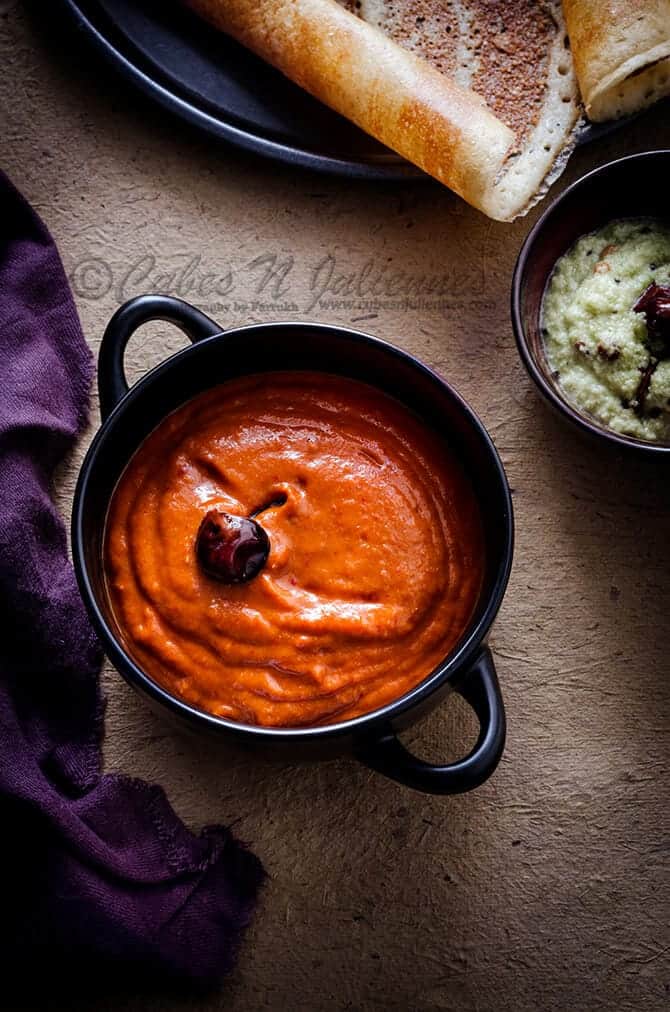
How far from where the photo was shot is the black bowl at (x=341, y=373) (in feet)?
4.93

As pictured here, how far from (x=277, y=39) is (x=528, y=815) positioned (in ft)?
5.10

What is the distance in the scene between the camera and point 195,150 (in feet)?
6.97

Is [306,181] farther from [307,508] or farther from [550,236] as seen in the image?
[307,508]

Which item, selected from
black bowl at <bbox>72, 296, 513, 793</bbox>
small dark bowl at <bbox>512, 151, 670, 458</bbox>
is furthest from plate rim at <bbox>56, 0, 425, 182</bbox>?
black bowl at <bbox>72, 296, 513, 793</bbox>

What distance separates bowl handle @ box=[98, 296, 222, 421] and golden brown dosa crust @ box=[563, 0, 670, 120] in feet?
2.94

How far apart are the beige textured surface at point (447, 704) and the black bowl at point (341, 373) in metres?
0.34

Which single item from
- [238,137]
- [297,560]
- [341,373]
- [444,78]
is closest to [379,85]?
[444,78]

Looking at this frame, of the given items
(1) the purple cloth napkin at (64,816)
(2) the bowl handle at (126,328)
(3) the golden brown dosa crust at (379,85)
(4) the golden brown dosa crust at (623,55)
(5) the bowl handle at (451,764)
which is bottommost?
(1) the purple cloth napkin at (64,816)

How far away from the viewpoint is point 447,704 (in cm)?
194

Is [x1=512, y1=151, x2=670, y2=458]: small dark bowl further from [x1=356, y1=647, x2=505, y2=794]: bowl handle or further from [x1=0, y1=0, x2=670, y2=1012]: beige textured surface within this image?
[x1=356, y1=647, x2=505, y2=794]: bowl handle

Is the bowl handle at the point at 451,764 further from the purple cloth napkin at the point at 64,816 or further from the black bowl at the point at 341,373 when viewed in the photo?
the purple cloth napkin at the point at 64,816

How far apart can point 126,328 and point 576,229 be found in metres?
0.89

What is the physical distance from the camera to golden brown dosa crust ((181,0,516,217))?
1963 mm

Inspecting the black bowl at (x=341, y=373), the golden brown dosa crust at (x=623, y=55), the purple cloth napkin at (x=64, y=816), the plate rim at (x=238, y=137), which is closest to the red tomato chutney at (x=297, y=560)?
the black bowl at (x=341, y=373)
